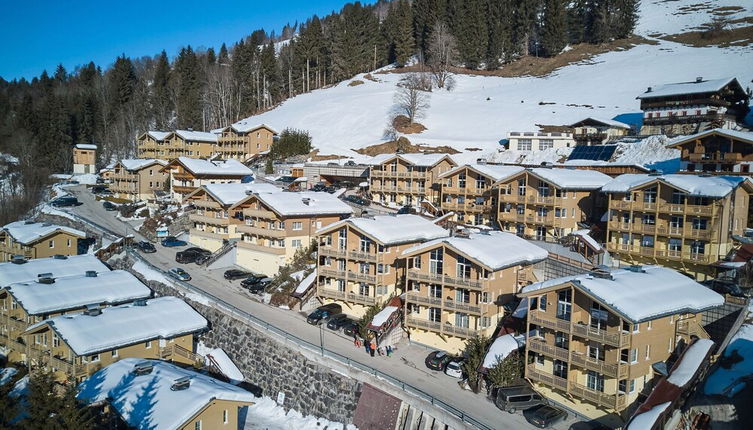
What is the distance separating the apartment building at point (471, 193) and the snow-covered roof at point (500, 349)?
20.8m

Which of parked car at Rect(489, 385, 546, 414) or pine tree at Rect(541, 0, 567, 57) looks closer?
parked car at Rect(489, 385, 546, 414)

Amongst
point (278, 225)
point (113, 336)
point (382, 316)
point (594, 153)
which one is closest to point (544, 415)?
point (382, 316)

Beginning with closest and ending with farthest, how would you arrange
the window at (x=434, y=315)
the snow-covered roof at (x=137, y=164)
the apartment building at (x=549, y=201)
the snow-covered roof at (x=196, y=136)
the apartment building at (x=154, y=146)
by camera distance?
1. the window at (x=434, y=315)
2. the apartment building at (x=549, y=201)
3. the snow-covered roof at (x=137, y=164)
4. the snow-covered roof at (x=196, y=136)
5. the apartment building at (x=154, y=146)

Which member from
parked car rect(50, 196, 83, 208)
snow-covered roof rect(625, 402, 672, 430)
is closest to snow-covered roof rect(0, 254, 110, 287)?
parked car rect(50, 196, 83, 208)

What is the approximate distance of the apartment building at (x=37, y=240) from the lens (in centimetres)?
5384

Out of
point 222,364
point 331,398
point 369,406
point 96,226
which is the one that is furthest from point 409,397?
point 96,226

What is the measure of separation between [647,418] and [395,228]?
21623 millimetres

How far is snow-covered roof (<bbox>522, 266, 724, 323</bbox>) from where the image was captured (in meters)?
25.1

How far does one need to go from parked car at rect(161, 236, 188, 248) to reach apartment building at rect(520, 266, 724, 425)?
133ft

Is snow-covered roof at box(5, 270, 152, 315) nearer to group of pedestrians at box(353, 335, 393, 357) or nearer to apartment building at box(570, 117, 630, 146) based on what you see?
group of pedestrians at box(353, 335, 393, 357)

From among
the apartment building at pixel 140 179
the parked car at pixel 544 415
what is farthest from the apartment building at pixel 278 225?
the apartment building at pixel 140 179

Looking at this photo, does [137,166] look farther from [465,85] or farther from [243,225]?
[465,85]

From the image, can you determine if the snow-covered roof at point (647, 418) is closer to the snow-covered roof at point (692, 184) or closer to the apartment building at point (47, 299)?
the snow-covered roof at point (692, 184)

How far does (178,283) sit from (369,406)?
22033 millimetres
